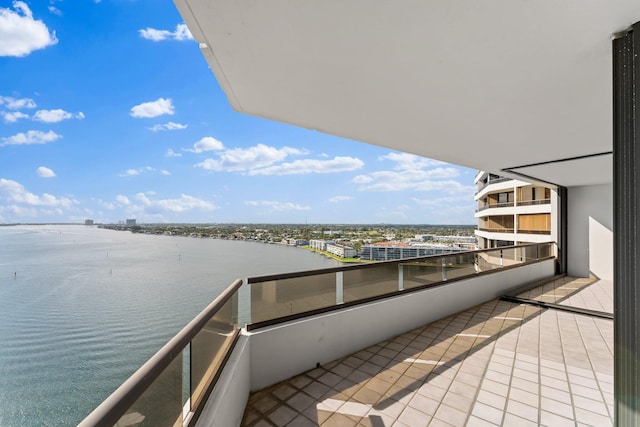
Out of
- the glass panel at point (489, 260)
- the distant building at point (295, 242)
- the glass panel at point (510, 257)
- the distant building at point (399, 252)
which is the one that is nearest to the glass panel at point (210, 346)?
the distant building at point (399, 252)

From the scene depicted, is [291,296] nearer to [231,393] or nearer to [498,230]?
[231,393]

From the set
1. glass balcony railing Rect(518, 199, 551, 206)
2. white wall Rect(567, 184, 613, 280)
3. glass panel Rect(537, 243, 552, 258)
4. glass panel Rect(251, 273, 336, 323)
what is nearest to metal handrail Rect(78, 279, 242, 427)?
glass panel Rect(251, 273, 336, 323)

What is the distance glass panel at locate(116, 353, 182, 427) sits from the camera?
916mm

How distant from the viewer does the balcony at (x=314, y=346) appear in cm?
133

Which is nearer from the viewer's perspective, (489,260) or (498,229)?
(489,260)

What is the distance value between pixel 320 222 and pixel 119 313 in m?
31.2

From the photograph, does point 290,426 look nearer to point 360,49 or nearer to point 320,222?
point 360,49

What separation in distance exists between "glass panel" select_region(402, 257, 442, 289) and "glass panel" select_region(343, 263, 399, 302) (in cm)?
29

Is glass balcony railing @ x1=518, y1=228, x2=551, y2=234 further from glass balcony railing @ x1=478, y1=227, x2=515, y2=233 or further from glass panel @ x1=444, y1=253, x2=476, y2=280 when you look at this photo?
glass panel @ x1=444, y1=253, x2=476, y2=280

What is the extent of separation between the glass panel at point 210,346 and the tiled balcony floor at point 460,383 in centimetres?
77

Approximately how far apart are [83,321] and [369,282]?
83.1ft

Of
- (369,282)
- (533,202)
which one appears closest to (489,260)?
(369,282)

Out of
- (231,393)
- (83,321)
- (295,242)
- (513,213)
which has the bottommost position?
(83,321)

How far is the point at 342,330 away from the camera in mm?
3475
